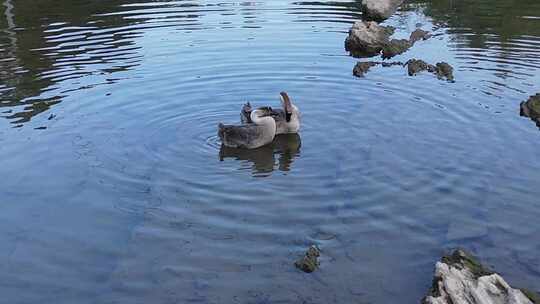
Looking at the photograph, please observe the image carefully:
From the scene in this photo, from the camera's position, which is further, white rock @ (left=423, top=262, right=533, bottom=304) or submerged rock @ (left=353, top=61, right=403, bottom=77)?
→ submerged rock @ (left=353, top=61, right=403, bottom=77)

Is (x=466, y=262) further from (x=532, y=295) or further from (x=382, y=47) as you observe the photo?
(x=382, y=47)

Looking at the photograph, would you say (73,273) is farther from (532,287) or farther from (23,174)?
(532,287)

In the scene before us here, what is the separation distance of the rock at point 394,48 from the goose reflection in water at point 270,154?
7778 millimetres

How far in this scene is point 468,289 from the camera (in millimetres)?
9164

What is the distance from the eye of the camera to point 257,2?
103 feet

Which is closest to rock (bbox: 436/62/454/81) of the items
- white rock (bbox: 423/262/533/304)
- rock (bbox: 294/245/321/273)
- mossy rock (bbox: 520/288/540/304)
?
rock (bbox: 294/245/321/273)

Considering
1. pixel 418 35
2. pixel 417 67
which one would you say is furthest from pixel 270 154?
pixel 418 35

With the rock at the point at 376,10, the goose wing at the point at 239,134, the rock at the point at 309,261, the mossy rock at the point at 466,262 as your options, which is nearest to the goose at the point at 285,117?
the goose wing at the point at 239,134

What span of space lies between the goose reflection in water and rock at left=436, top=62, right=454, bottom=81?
570cm

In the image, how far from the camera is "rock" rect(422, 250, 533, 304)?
901 cm

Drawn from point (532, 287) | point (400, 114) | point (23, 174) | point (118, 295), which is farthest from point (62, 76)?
point (532, 287)

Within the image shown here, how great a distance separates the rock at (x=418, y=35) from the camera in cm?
2430

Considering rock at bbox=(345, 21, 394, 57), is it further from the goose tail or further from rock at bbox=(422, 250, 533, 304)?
rock at bbox=(422, 250, 533, 304)

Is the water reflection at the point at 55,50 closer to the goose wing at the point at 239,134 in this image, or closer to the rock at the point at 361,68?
the goose wing at the point at 239,134
